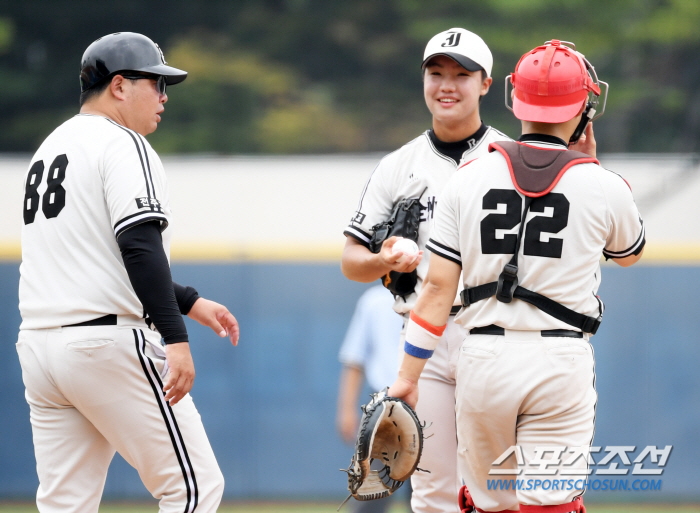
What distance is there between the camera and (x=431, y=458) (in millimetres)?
3490

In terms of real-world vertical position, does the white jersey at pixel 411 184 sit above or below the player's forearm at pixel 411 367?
above

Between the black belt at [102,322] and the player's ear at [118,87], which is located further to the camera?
the player's ear at [118,87]

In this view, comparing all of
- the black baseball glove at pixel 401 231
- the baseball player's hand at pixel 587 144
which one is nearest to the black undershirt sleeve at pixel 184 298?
the black baseball glove at pixel 401 231

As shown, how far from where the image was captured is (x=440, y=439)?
11.4ft

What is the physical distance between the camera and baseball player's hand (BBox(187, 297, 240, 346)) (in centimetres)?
347

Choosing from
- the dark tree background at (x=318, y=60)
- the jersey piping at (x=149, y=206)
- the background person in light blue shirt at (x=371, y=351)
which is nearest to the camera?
the jersey piping at (x=149, y=206)

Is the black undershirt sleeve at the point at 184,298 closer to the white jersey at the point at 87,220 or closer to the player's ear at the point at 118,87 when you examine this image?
the white jersey at the point at 87,220

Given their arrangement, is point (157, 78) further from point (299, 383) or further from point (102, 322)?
point (299, 383)

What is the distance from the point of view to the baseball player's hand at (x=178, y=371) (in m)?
3.00

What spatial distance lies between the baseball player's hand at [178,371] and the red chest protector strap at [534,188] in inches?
41.7

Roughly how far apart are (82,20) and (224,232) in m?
9.19

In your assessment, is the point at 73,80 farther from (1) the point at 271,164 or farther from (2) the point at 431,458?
(2) the point at 431,458

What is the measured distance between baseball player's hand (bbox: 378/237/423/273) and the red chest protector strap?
428 millimetres

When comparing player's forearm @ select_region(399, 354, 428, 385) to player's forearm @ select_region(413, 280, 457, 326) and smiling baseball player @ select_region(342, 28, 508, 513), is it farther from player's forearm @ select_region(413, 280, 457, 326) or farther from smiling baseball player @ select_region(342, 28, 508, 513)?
smiling baseball player @ select_region(342, 28, 508, 513)
